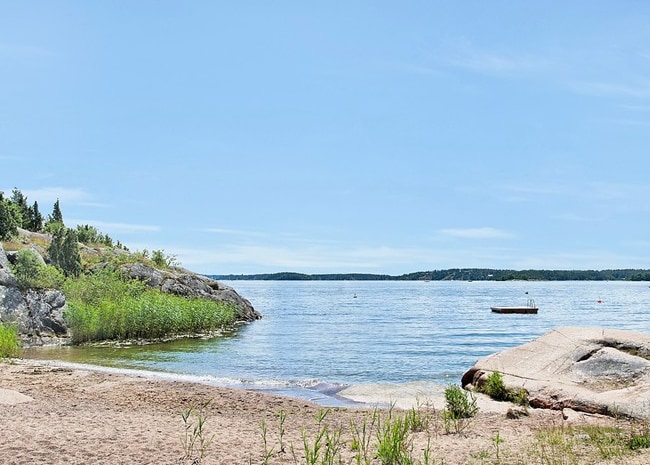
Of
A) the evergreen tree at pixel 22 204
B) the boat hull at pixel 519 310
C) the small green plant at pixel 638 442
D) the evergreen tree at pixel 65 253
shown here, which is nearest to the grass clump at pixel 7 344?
the small green plant at pixel 638 442

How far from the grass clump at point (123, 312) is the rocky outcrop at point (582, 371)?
808 inches

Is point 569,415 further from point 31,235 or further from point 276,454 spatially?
point 31,235

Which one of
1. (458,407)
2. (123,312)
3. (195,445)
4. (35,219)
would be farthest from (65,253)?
(195,445)

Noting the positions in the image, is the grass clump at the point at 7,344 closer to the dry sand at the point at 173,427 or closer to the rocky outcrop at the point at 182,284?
the dry sand at the point at 173,427

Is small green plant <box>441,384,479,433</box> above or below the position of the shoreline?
above

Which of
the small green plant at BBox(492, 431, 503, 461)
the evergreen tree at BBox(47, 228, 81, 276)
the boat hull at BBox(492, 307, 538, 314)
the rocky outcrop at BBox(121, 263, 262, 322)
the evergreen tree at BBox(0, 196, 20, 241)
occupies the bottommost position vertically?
the boat hull at BBox(492, 307, 538, 314)

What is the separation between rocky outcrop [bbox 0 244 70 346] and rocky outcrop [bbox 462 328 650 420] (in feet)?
72.0

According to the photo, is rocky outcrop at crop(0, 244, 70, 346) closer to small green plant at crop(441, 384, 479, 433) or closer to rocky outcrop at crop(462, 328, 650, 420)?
rocky outcrop at crop(462, 328, 650, 420)

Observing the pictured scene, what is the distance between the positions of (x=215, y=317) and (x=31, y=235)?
21.2m

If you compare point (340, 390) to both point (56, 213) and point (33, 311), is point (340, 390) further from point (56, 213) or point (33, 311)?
point (56, 213)

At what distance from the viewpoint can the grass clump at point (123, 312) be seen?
105ft

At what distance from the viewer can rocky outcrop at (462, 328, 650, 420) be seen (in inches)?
536

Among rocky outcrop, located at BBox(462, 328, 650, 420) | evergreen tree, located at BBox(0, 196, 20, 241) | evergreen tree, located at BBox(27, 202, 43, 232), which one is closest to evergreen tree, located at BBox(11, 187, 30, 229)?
evergreen tree, located at BBox(27, 202, 43, 232)

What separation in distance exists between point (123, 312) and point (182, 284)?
46.4ft
